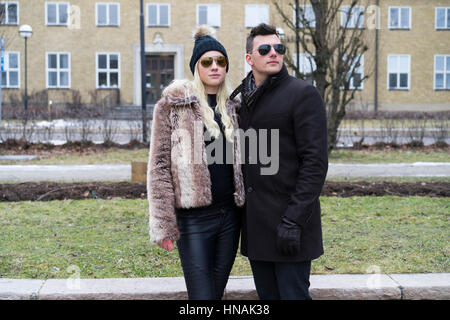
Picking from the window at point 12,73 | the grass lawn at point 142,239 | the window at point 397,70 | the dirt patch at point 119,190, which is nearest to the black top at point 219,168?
the grass lawn at point 142,239

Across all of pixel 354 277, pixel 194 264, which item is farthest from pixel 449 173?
pixel 194 264

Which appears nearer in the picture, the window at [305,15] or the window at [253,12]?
the window at [305,15]

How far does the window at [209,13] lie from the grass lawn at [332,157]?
21.7m

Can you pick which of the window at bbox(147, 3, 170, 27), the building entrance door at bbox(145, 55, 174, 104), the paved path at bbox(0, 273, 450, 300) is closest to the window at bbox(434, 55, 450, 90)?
the building entrance door at bbox(145, 55, 174, 104)

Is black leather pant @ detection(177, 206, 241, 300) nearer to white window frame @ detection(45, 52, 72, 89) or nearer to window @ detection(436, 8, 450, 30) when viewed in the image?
white window frame @ detection(45, 52, 72, 89)

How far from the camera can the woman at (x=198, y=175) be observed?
3650 millimetres

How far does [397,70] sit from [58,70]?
68.7ft

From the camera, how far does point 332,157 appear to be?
14.8 meters

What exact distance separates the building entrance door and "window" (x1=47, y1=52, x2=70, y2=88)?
477cm

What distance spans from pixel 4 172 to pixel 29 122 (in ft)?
14.5

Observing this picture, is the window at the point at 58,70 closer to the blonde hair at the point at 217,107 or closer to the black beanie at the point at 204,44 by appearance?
the black beanie at the point at 204,44

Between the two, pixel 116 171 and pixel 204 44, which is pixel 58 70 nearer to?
pixel 116 171

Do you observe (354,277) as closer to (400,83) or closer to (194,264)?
(194,264)

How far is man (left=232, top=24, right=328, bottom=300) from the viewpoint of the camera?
3.38m
